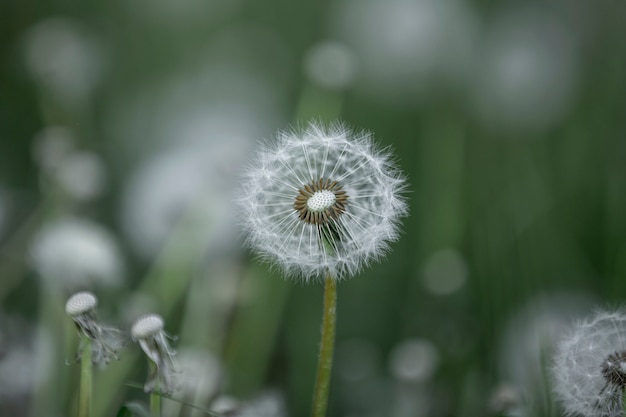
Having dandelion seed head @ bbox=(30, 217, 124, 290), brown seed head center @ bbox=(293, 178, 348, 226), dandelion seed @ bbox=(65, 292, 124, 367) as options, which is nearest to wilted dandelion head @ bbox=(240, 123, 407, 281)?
brown seed head center @ bbox=(293, 178, 348, 226)

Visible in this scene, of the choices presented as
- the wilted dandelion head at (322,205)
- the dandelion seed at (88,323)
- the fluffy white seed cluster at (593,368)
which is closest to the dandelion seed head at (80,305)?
the dandelion seed at (88,323)

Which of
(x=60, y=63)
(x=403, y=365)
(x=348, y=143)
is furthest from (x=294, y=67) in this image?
(x=348, y=143)

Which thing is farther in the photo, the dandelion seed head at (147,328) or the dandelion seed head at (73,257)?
the dandelion seed head at (73,257)

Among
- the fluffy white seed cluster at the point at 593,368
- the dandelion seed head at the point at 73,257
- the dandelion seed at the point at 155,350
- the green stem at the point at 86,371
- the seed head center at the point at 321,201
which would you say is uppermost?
the dandelion seed head at the point at 73,257

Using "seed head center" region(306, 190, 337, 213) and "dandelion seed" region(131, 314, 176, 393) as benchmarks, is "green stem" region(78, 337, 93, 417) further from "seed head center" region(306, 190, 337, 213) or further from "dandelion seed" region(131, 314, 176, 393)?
"seed head center" region(306, 190, 337, 213)

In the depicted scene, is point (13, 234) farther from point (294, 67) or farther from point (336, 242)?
point (336, 242)

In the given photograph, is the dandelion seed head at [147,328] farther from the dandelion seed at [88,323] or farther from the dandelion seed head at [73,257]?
the dandelion seed head at [73,257]
